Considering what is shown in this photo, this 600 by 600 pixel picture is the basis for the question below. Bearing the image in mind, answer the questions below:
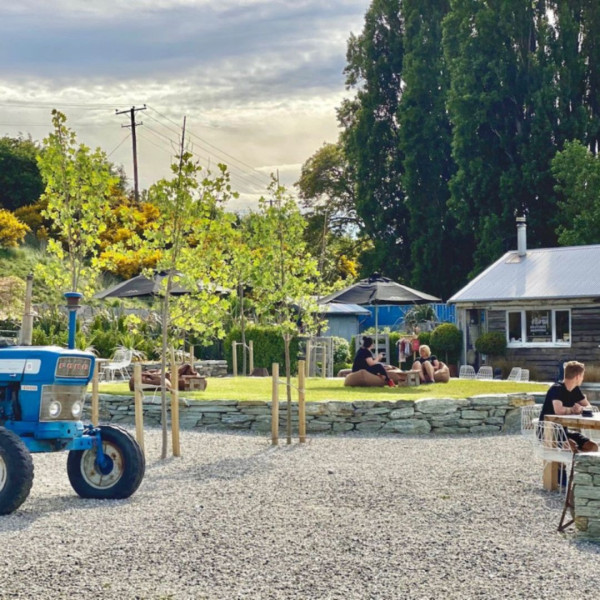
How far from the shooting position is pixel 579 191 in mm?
33406

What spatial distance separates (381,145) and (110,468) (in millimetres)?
34604

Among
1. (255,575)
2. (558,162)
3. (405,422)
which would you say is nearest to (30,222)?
(558,162)

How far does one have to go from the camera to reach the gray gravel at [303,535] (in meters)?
5.99

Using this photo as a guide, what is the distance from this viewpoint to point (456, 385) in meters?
19.1

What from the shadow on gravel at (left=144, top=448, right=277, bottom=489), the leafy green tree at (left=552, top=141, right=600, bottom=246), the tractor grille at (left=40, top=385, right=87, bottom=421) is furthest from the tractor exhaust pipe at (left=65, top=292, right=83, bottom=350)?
the leafy green tree at (left=552, top=141, right=600, bottom=246)

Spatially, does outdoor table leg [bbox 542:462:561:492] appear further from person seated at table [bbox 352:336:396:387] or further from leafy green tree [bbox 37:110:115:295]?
person seated at table [bbox 352:336:396:387]

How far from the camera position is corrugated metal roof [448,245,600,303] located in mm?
24984

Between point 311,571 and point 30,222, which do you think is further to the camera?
point 30,222

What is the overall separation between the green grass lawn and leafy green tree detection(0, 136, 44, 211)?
22894mm

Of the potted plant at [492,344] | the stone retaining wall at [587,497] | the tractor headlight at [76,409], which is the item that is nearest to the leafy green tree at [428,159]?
the potted plant at [492,344]

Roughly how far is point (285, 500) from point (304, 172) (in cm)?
4120

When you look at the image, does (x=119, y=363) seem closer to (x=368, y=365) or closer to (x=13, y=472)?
(x=368, y=365)

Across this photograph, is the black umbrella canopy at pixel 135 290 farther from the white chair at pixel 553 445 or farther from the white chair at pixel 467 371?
the white chair at pixel 553 445

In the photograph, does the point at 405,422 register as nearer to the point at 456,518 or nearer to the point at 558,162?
the point at 456,518
